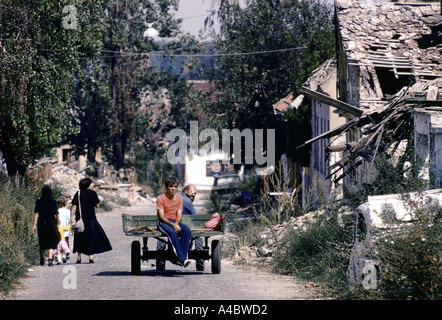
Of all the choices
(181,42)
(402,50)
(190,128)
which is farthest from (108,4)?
(402,50)

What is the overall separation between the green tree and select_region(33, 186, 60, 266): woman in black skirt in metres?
7.98

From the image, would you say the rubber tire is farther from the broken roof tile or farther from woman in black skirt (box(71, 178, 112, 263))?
the broken roof tile

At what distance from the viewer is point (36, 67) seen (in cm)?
2461

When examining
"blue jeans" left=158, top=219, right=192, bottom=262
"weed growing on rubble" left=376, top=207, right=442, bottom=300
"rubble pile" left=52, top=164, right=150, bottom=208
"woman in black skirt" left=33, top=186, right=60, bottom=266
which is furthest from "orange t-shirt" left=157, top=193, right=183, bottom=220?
"rubble pile" left=52, top=164, right=150, bottom=208

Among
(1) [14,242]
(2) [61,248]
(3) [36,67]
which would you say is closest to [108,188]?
(3) [36,67]

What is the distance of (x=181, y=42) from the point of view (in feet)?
195

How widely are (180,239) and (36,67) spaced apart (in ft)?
43.2

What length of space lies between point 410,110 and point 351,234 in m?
3.24

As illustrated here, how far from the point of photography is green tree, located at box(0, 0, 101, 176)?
23.3 m

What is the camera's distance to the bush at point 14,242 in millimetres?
12748

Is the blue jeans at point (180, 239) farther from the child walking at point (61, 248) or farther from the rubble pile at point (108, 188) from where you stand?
the rubble pile at point (108, 188)

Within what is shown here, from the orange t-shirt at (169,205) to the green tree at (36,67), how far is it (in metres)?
11.3

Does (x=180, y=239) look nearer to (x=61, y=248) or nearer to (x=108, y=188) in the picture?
(x=61, y=248)
